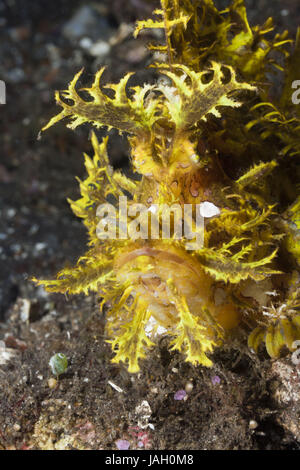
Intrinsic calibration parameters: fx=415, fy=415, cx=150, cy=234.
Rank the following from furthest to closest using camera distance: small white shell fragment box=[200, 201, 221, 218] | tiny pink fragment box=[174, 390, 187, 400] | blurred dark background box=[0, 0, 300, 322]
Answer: blurred dark background box=[0, 0, 300, 322]
tiny pink fragment box=[174, 390, 187, 400]
small white shell fragment box=[200, 201, 221, 218]

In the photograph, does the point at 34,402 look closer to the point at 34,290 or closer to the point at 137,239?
the point at 137,239

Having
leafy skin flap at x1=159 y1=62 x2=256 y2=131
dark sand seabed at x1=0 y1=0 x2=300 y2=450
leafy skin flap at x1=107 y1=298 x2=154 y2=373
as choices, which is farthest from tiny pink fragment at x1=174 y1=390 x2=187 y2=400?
leafy skin flap at x1=159 y1=62 x2=256 y2=131

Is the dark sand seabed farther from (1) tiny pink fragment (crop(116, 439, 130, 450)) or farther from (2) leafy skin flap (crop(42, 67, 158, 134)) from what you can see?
(2) leafy skin flap (crop(42, 67, 158, 134))

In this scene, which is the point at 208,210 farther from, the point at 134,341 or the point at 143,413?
the point at 143,413

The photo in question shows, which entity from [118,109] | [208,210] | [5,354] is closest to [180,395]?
[208,210]

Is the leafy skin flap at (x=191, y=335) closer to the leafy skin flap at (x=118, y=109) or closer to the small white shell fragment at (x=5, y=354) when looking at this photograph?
the leafy skin flap at (x=118, y=109)

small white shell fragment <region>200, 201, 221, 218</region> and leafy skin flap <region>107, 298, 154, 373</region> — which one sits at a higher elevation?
small white shell fragment <region>200, 201, 221, 218</region>

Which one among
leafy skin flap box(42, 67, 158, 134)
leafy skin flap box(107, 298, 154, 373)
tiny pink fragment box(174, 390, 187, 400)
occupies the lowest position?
tiny pink fragment box(174, 390, 187, 400)
